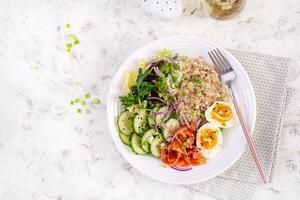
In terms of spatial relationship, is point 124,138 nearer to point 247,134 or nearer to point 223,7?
point 247,134

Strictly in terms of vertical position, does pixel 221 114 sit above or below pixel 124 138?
below

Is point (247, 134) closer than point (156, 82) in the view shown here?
Yes

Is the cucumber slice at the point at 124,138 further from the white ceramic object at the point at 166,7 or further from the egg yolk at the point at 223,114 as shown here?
the white ceramic object at the point at 166,7

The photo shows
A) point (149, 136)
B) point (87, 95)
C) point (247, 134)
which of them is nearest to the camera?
point (247, 134)

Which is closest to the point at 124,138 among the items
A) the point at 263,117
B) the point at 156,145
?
the point at 156,145

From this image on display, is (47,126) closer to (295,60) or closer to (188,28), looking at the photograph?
(188,28)

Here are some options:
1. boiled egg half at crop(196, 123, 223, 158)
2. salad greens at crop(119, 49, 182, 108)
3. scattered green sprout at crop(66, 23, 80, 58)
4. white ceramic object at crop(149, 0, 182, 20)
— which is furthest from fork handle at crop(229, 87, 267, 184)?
scattered green sprout at crop(66, 23, 80, 58)
